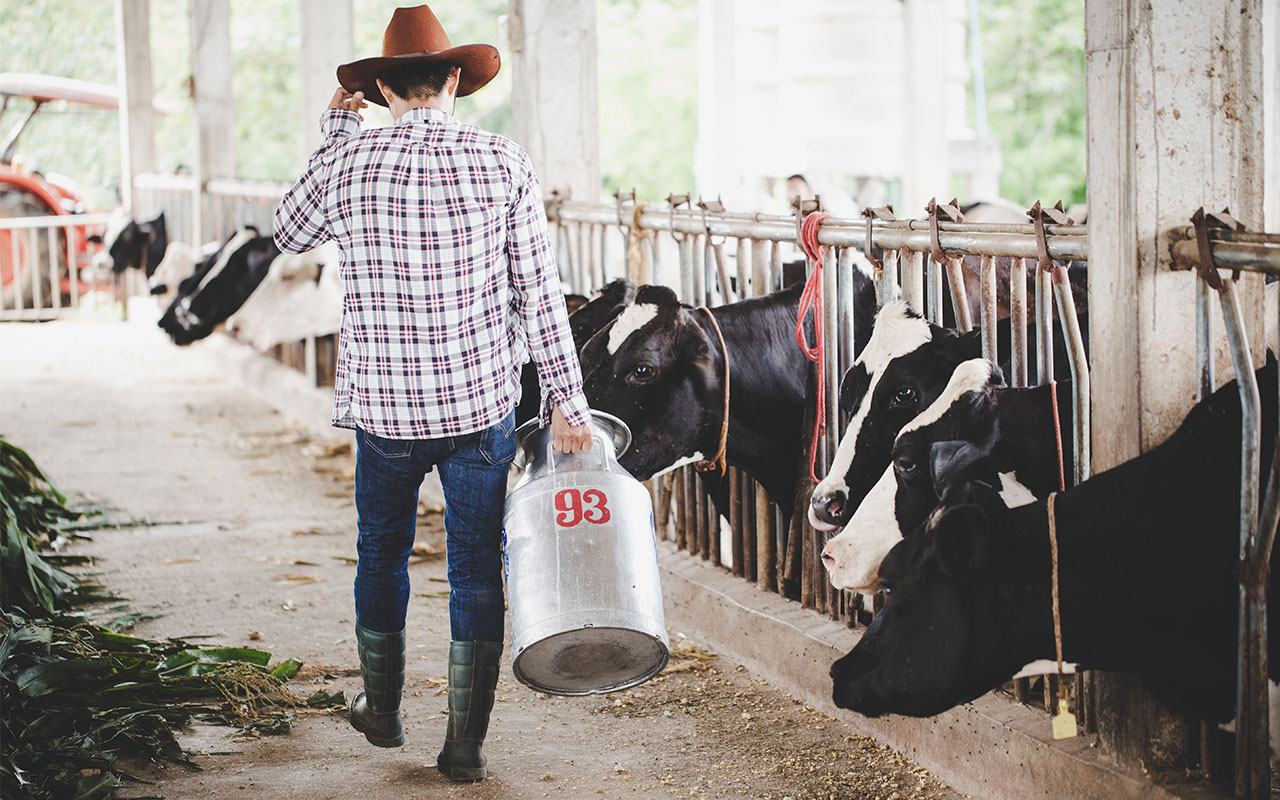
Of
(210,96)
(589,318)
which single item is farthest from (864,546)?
(210,96)

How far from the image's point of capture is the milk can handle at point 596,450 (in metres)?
3.34

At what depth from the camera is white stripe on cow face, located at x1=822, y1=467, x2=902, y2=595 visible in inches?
115

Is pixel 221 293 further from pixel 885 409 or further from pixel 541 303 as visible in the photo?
pixel 885 409

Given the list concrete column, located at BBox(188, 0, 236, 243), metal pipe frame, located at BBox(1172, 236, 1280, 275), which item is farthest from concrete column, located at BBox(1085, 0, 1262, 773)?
concrete column, located at BBox(188, 0, 236, 243)

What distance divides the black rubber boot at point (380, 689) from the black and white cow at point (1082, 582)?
4.62 ft

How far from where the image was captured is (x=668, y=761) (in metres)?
3.76

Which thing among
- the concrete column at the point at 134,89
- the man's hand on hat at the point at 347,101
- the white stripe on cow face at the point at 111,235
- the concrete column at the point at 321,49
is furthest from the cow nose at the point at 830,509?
the concrete column at the point at 134,89

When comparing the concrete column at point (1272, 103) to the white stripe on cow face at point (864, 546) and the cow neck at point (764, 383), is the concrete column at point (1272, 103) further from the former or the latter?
the white stripe on cow face at point (864, 546)

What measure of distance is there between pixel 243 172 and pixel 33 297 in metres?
12.5

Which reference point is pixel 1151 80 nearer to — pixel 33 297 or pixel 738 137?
pixel 738 137

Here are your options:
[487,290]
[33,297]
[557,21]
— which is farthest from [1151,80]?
[33,297]

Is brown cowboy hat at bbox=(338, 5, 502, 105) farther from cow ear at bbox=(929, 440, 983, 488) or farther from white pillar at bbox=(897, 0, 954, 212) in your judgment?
white pillar at bbox=(897, 0, 954, 212)

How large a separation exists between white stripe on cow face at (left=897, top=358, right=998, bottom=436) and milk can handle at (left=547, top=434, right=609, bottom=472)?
0.74 meters

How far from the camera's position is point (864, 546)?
2938mm
